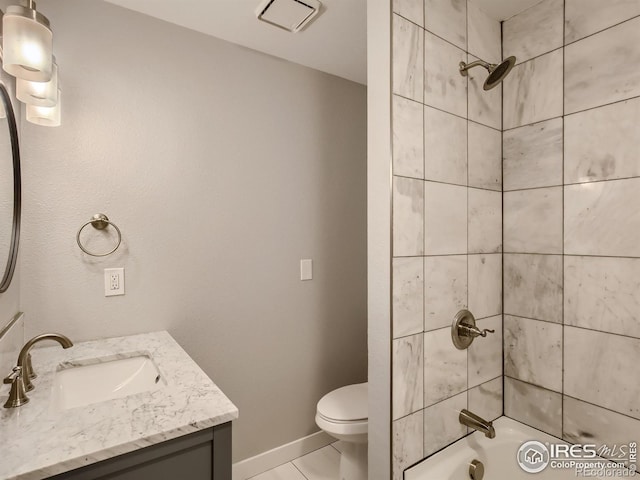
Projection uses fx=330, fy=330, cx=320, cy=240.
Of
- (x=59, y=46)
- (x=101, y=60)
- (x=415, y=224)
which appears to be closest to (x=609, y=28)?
(x=415, y=224)

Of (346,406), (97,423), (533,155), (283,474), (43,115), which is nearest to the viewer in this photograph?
(97,423)

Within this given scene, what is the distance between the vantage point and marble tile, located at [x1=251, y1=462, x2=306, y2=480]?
187 cm

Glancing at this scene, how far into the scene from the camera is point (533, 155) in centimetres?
155

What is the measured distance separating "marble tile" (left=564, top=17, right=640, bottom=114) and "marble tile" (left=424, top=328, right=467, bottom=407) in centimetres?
112

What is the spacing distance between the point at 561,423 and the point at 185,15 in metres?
2.54

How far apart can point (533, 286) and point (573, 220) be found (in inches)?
13.4

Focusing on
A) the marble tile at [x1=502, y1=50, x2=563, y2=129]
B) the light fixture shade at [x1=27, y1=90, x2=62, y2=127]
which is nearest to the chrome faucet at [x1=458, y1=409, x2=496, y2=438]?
the marble tile at [x1=502, y1=50, x2=563, y2=129]

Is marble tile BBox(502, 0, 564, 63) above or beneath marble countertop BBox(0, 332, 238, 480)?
above

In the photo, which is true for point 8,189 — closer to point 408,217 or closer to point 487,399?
point 408,217

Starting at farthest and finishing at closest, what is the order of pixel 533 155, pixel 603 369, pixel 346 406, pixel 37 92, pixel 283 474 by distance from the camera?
pixel 283 474 < pixel 346 406 < pixel 533 155 < pixel 603 369 < pixel 37 92

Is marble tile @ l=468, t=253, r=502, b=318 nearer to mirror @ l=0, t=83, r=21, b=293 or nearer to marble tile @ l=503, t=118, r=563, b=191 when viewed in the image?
marble tile @ l=503, t=118, r=563, b=191

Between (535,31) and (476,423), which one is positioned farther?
(535,31)

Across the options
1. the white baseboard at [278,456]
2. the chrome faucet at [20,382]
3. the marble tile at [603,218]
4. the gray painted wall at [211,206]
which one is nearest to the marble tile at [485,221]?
the marble tile at [603,218]

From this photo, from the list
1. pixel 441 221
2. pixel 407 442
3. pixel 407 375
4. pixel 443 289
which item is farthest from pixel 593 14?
pixel 407 442
